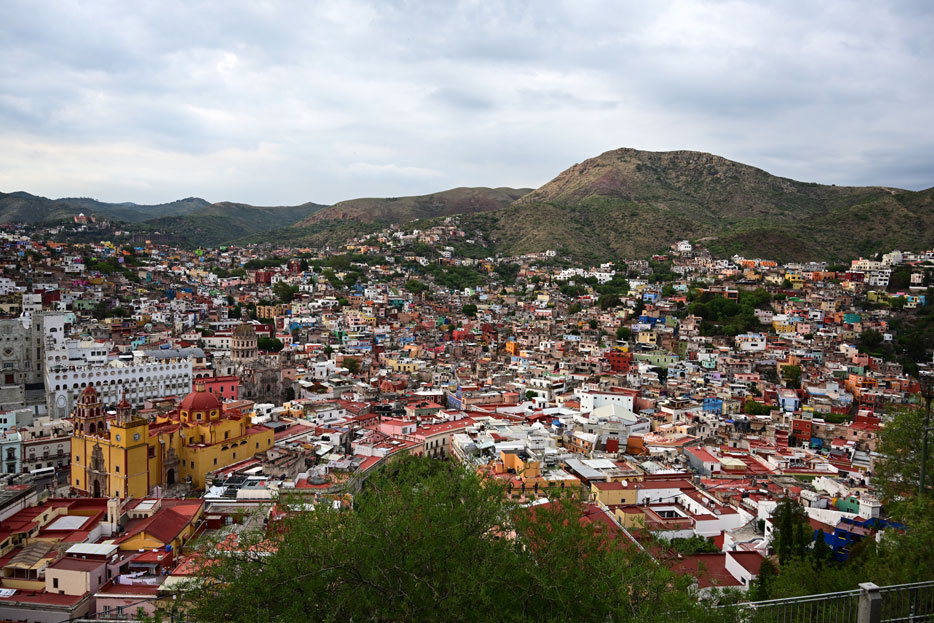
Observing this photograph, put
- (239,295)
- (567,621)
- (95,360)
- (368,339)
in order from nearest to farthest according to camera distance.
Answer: (567,621) < (95,360) < (368,339) < (239,295)

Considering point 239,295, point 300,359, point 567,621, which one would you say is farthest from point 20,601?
point 239,295

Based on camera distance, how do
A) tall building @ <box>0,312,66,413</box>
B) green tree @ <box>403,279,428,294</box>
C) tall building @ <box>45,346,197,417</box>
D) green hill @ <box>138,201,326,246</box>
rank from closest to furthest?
tall building @ <box>45,346,197,417</box>, tall building @ <box>0,312,66,413</box>, green tree @ <box>403,279,428,294</box>, green hill @ <box>138,201,326,246</box>

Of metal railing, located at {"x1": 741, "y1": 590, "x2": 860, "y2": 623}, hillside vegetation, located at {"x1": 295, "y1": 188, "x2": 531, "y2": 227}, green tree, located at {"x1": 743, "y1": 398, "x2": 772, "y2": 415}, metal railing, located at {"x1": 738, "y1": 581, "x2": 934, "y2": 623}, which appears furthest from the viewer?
hillside vegetation, located at {"x1": 295, "y1": 188, "x2": 531, "y2": 227}

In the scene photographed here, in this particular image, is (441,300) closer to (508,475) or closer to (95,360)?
(95,360)

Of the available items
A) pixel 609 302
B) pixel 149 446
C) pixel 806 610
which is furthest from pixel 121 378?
pixel 609 302

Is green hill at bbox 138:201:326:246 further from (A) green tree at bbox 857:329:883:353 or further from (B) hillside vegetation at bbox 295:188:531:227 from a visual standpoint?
(A) green tree at bbox 857:329:883:353

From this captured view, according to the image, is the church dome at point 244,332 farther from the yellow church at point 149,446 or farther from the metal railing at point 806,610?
the metal railing at point 806,610

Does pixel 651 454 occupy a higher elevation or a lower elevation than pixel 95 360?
lower

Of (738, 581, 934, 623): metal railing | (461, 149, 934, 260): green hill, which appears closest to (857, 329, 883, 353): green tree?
(461, 149, 934, 260): green hill
